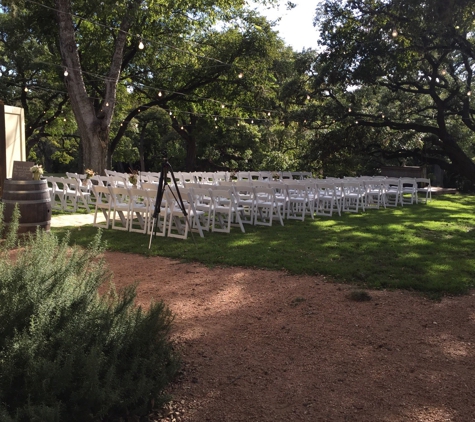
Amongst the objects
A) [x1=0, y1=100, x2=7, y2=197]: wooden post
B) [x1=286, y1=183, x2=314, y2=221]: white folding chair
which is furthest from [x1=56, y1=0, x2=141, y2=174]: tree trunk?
[x1=286, y1=183, x2=314, y2=221]: white folding chair

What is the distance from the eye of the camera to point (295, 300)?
4789 millimetres

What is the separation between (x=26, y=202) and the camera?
7227 millimetres

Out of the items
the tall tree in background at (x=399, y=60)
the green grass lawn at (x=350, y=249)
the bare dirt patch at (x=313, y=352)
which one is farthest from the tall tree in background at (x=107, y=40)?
the bare dirt patch at (x=313, y=352)

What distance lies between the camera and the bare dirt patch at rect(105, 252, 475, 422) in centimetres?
280

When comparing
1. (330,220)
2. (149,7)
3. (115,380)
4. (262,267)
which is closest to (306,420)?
(115,380)

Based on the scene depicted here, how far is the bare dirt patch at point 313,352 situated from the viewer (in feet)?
9.19

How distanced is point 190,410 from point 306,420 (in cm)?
65

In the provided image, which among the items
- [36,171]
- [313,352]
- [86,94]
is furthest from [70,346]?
[86,94]

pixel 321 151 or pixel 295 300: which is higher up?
pixel 321 151

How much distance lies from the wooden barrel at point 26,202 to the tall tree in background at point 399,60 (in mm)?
8359

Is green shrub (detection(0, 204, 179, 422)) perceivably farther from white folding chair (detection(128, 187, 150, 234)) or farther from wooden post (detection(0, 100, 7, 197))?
wooden post (detection(0, 100, 7, 197))

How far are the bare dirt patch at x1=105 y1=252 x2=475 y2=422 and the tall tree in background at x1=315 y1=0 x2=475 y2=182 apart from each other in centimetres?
778

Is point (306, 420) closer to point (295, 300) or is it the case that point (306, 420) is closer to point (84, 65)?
point (295, 300)

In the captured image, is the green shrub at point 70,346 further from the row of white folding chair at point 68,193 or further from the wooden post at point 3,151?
the row of white folding chair at point 68,193
